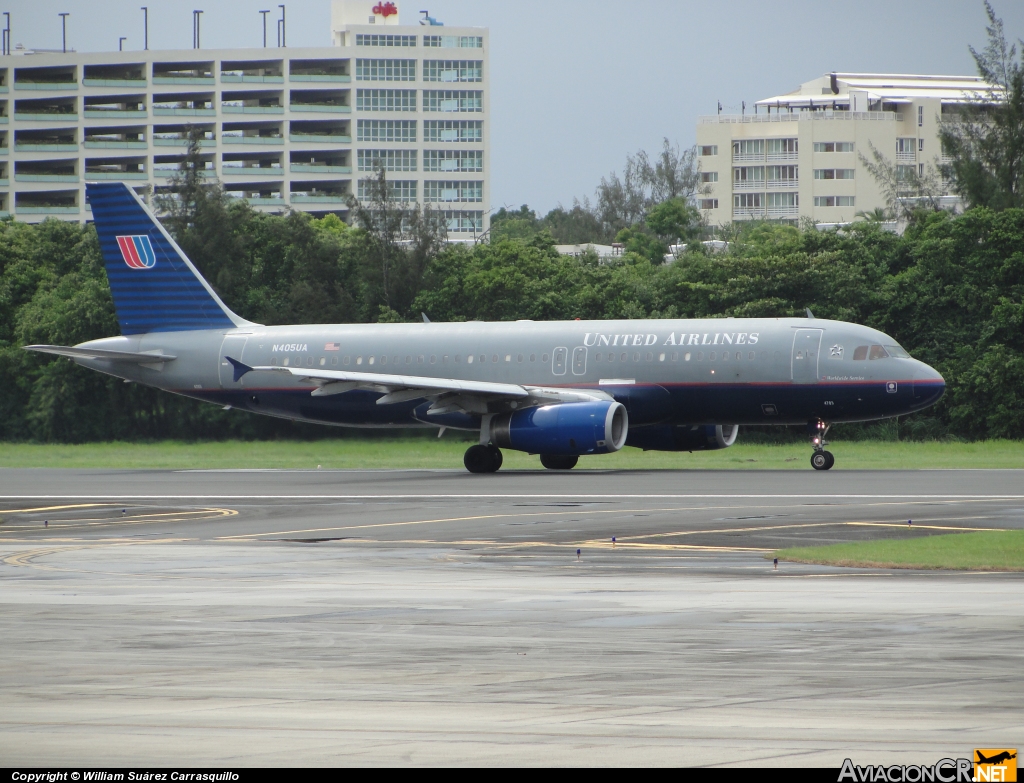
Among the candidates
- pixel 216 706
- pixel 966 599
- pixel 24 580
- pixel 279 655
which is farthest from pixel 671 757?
pixel 24 580

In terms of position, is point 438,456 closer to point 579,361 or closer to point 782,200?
point 579,361

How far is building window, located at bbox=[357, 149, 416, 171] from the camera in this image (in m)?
184

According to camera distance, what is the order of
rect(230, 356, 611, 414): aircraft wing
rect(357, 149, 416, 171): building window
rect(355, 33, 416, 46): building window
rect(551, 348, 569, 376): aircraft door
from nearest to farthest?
1. rect(230, 356, 611, 414): aircraft wing
2. rect(551, 348, 569, 376): aircraft door
3. rect(357, 149, 416, 171): building window
4. rect(355, 33, 416, 46): building window

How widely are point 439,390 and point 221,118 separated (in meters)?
143

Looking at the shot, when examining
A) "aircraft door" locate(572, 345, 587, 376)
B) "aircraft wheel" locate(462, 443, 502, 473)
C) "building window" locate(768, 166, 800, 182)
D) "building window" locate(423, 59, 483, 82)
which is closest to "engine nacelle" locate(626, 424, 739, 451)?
"aircraft door" locate(572, 345, 587, 376)

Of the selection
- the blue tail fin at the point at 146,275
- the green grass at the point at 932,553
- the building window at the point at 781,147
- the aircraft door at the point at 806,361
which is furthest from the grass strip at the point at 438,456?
the building window at the point at 781,147

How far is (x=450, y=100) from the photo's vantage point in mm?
193375

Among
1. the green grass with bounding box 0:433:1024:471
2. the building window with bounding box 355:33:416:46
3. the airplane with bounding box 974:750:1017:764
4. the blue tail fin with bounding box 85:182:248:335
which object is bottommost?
the green grass with bounding box 0:433:1024:471

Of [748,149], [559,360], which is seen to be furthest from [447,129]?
[559,360]

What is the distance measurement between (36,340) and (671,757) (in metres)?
64.8

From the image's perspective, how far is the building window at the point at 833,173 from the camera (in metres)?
187

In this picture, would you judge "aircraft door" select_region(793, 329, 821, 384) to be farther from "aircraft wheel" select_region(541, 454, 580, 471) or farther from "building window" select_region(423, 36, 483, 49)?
"building window" select_region(423, 36, 483, 49)

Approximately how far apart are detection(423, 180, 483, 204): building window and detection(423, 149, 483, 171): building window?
199 cm

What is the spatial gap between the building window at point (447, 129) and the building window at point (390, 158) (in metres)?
3.30
